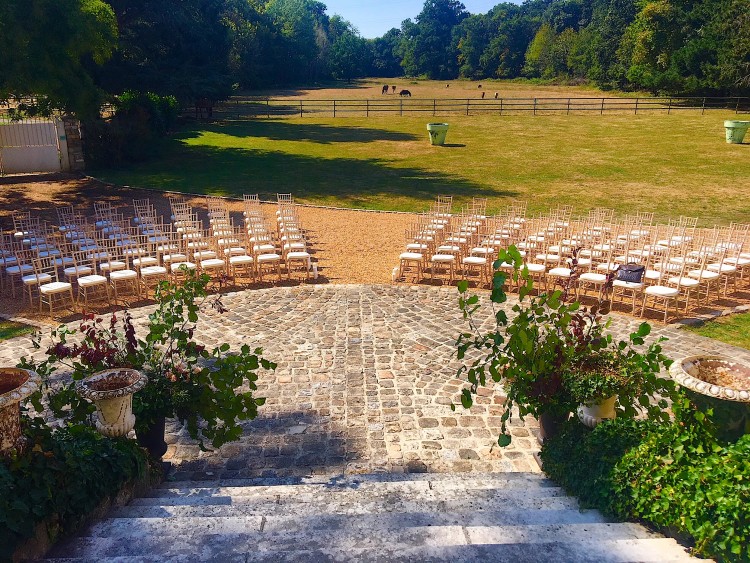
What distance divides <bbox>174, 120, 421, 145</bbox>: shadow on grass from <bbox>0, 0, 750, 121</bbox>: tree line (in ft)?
8.13

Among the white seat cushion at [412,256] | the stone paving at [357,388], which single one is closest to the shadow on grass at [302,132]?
the white seat cushion at [412,256]

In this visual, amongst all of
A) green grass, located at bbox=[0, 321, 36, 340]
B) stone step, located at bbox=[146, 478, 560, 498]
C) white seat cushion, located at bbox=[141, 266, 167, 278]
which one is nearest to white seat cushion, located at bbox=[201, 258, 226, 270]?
white seat cushion, located at bbox=[141, 266, 167, 278]

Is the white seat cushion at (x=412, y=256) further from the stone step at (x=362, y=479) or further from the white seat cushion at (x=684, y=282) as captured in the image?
the stone step at (x=362, y=479)

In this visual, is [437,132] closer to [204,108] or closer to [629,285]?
[629,285]

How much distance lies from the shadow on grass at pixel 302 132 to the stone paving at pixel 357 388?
81.4ft

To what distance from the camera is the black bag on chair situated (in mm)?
10586

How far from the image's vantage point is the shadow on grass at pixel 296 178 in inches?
864

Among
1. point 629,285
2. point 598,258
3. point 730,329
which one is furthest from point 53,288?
point 730,329

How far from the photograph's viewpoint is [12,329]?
10.2m

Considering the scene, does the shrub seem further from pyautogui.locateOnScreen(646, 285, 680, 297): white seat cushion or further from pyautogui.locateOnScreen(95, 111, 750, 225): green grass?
pyautogui.locateOnScreen(646, 285, 680, 297): white seat cushion

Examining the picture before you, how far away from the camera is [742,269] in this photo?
12.3m

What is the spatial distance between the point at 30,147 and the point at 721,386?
2761 centimetres

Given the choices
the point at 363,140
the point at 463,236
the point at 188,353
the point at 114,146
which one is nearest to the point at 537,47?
the point at 363,140

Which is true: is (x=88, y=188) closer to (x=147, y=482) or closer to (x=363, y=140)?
(x=363, y=140)
